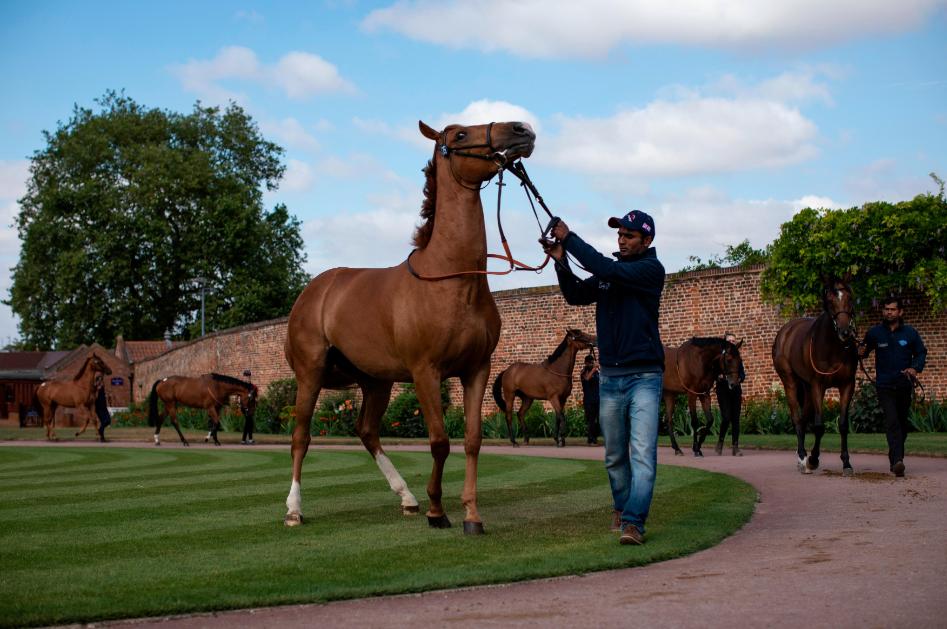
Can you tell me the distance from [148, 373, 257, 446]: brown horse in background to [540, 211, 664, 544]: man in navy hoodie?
67.3 feet

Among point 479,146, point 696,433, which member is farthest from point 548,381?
point 479,146

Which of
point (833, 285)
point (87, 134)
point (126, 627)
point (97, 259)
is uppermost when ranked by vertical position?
point (87, 134)

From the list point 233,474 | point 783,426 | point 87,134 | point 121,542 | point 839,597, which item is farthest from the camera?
point 87,134

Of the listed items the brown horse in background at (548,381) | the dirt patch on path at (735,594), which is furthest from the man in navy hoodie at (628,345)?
the brown horse in background at (548,381)

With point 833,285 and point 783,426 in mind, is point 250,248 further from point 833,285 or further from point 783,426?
point 833,285

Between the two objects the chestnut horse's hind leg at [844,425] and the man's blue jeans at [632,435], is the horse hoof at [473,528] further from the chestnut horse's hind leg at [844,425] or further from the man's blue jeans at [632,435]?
the chestnut horse's hind leg at [844,425]

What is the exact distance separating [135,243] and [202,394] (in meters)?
29.3

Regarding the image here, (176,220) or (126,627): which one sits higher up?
(176,220)

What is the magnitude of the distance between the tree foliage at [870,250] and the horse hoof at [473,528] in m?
15.1

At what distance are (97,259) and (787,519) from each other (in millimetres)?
50997

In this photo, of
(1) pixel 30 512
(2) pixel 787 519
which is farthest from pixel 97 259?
(2) pixel 787 519

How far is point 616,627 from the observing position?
462 cm

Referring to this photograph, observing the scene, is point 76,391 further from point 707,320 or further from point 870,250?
point 870,250

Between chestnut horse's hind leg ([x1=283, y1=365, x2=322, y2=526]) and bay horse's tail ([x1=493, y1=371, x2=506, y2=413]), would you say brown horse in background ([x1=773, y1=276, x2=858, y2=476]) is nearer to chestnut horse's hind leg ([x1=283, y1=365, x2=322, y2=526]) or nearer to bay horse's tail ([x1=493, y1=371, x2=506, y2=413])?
chestnut horse's hind leg ([x1=283, y1=365, x2=322, y2=526])
